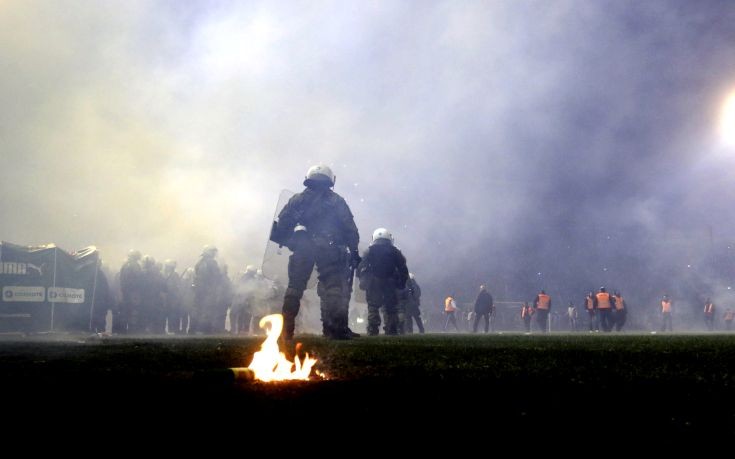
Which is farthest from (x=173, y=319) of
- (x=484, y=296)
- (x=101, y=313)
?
(x=484, y=296)

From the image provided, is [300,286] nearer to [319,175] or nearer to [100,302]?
[319,175]

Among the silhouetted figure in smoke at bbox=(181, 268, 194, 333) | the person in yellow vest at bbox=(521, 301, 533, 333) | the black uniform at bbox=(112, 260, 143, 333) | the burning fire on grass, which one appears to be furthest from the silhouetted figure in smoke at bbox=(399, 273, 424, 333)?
the burning fire on grass

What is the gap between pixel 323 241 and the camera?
8062 millimetres

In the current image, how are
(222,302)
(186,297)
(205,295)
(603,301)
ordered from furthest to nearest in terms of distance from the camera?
(603,301)
(186,297)
(222,302)
(205,295)

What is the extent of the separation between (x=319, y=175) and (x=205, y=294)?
9.89 meters

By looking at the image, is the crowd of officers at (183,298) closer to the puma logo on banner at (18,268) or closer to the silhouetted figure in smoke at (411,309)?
the puma logo on banner at (18,268)

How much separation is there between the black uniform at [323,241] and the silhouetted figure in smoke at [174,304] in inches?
450

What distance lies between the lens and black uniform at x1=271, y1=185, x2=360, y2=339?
7.91 m

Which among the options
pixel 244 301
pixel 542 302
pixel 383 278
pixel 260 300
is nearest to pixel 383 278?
pixel 383 278

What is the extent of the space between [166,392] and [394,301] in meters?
10.2

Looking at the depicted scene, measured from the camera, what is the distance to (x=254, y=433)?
1.79m

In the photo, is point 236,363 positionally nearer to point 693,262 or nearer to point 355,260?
point 355,260

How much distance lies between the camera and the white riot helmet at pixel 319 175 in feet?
Answer: 27.4

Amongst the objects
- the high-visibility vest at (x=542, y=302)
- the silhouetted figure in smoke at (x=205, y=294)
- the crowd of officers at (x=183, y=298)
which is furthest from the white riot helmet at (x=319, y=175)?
the high-visibility vest at (x=542, y=302)
